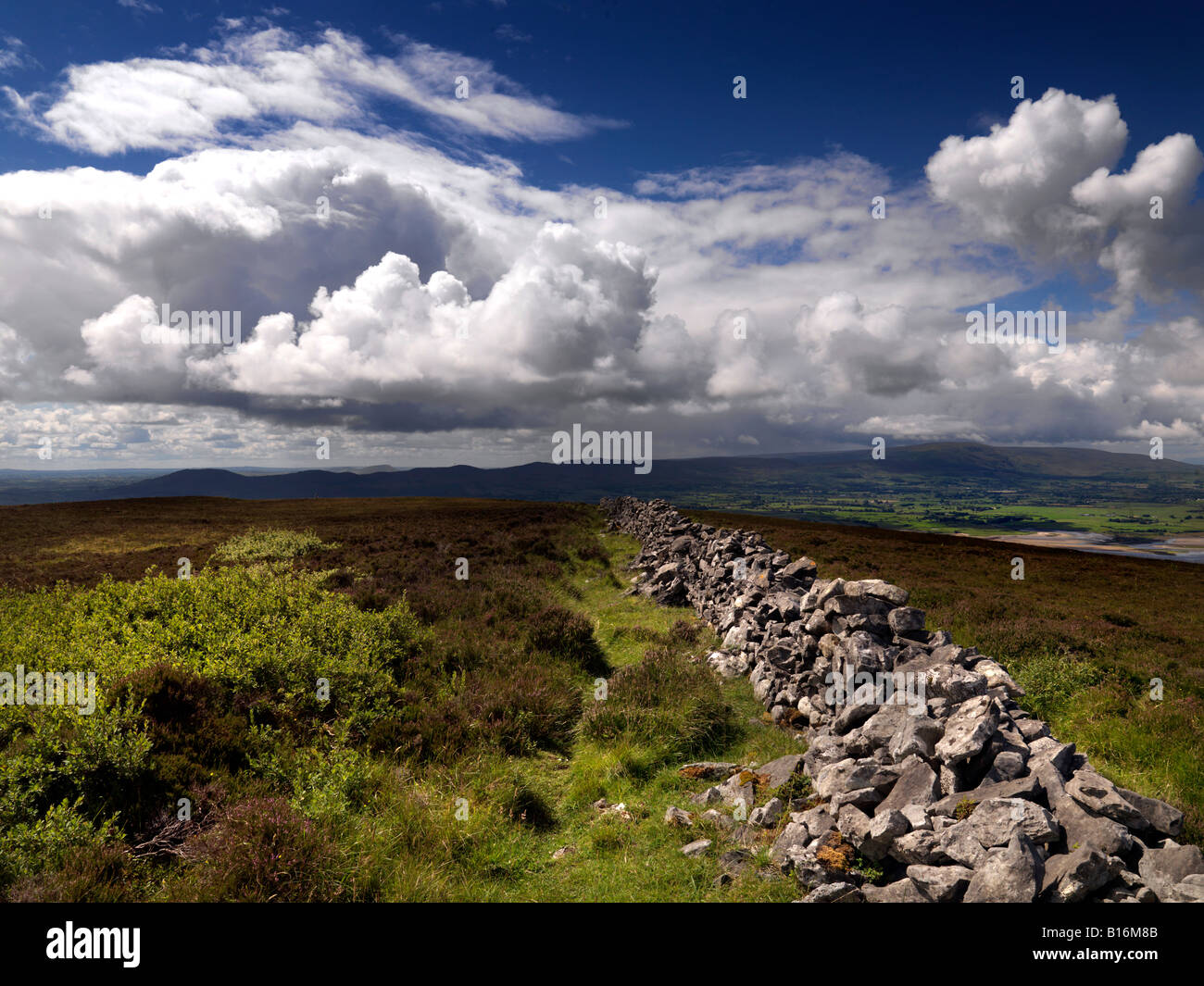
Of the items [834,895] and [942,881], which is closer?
[942,881]

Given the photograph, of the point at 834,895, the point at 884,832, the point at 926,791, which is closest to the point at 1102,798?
the point at 926,791

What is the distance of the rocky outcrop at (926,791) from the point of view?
468 cm

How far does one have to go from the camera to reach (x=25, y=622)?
12.7 m

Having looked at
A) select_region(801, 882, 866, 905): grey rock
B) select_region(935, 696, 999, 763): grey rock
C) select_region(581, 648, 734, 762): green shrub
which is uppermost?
select_region(935, 696, 999, 763): grey rock

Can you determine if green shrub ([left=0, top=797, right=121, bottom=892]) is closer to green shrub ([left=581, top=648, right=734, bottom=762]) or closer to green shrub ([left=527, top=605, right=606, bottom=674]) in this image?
green shrub ([left=581, top=648, right=734, bottom=762])

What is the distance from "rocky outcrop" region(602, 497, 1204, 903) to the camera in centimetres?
468

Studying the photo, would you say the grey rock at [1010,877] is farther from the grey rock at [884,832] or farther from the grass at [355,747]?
the grass at [355,747]

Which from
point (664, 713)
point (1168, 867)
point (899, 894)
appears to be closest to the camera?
point (1168, 867)

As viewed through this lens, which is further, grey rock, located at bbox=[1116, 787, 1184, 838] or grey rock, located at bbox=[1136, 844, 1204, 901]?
grey rock, located at bbox=[1116, 787, 1184, 838]

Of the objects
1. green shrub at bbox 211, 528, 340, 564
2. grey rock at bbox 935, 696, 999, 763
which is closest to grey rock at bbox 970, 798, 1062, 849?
grey rock at bbox 935, 696, 999, 763

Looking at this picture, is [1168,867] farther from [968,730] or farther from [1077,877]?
[968,730]

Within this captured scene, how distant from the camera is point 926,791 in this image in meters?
5.84
